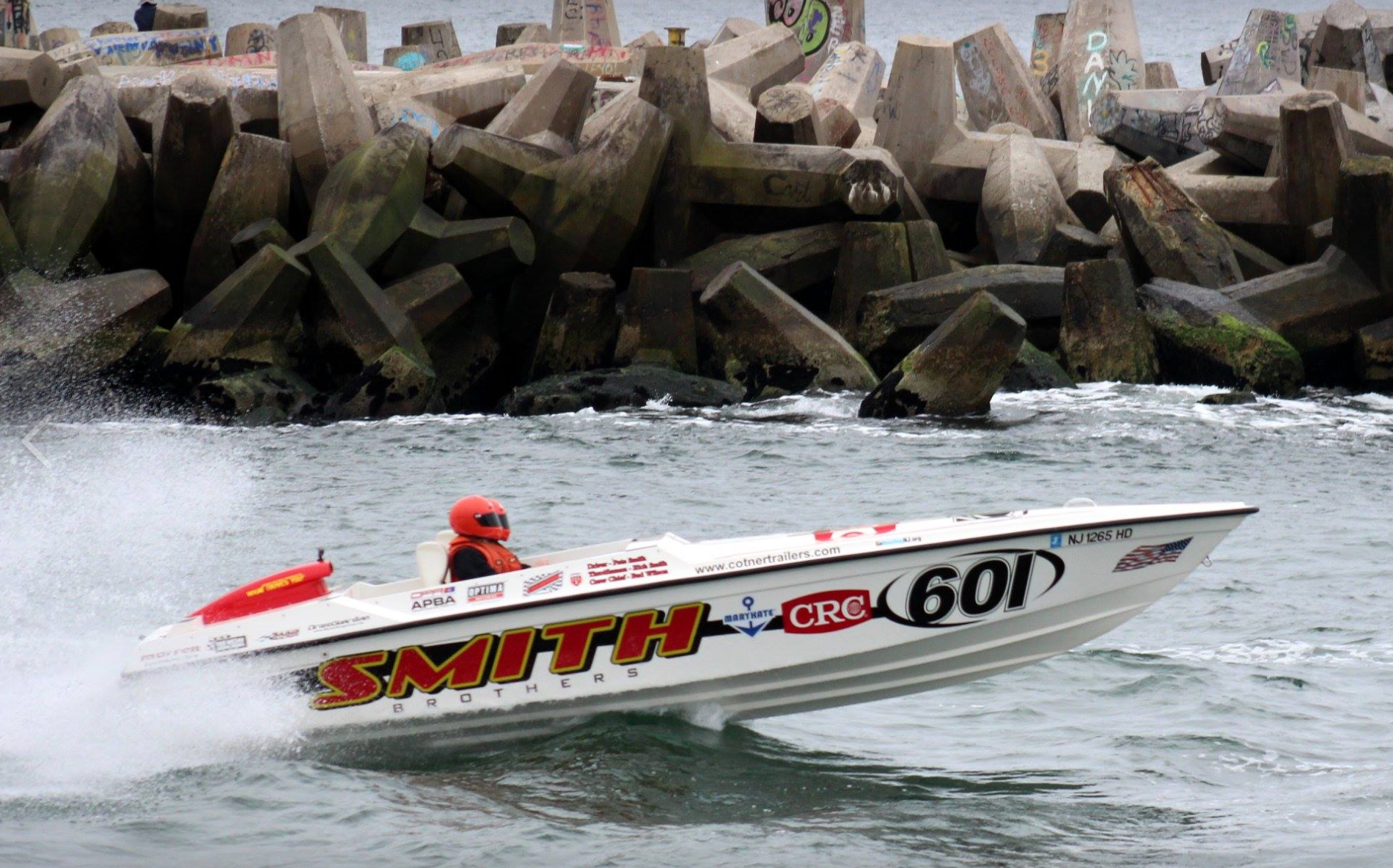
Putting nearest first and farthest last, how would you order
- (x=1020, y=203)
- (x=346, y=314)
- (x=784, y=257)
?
(x=346, y=314) < (x=784, y=257) < (x=1020, y=203)

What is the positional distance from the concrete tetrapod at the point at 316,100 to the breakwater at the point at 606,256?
36 millimetres

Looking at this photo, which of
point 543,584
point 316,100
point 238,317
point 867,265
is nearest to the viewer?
point 543,584

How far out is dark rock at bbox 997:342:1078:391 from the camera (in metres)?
18.2

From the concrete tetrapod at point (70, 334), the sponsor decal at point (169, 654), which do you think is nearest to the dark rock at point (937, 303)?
the concrete tetrapod at point (70, 334)

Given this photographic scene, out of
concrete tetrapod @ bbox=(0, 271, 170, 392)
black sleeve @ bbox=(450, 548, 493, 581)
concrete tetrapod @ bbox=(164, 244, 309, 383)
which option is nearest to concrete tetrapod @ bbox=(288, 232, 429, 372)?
concrete tetrapod @ bbox=(164, 244, 309, 383)

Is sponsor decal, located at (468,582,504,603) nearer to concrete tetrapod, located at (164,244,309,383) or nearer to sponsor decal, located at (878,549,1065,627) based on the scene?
sponsor decal, located at (878,549,1065,627)

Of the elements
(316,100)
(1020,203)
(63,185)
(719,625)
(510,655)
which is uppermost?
(316,100)

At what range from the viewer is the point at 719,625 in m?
8.40

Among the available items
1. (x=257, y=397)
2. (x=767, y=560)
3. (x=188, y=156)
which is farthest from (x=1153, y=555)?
(x=188, y=156)

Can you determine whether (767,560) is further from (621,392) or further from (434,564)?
(621,392)

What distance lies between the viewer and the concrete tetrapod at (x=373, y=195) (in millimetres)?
17859

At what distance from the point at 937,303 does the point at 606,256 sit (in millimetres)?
3869

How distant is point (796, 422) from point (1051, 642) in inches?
340

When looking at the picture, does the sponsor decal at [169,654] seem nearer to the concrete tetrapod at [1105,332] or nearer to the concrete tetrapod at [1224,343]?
the concrete tetrapod at [1105,332]
